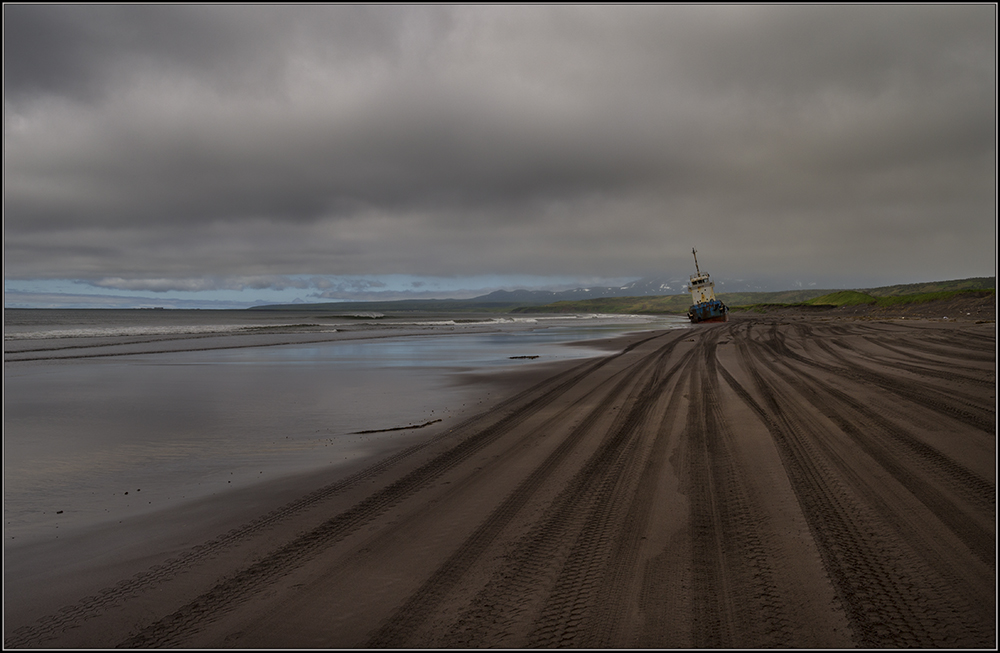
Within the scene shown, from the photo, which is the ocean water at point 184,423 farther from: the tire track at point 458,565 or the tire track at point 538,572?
the tire track at point 538,572

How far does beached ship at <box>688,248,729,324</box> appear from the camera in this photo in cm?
6141

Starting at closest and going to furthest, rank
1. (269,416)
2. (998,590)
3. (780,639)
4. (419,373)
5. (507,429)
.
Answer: (780,639)
(998,590)
(507,429)
(269,416)
(419,373)

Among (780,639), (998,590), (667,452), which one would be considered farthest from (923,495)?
(780,639)

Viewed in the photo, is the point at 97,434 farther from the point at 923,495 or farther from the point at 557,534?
the point at 923,495

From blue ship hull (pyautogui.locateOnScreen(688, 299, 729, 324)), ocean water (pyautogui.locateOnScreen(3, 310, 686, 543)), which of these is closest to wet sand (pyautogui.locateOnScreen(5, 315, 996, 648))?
ocean water (pyautogui.locateOnScreen(3, 310, 686, 543))

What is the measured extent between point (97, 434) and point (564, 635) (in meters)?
9.89

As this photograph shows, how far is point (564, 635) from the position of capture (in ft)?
9.96

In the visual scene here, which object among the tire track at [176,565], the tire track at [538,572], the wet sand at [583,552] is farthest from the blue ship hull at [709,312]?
the tire track at [538,572]

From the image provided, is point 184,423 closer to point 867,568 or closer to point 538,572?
point 538,572

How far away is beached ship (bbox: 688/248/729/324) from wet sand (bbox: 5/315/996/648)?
56751 mm

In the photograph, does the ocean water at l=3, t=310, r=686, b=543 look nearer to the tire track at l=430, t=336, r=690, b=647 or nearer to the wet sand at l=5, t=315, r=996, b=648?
the wet sand at l=5, t=315, r=996, b=648

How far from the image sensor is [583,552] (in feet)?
13.2

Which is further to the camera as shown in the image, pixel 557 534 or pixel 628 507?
pixel 628 507

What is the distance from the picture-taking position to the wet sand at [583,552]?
314 cm
